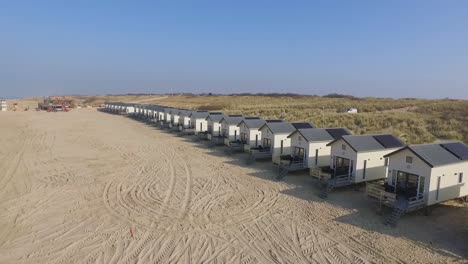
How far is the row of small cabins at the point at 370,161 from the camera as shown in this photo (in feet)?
50.0

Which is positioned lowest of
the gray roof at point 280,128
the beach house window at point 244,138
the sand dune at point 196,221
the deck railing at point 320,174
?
the sand dune at point 196,221

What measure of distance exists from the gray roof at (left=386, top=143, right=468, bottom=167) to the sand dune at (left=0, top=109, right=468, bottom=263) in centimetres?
229

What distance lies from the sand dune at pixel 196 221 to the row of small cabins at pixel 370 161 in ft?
2.68

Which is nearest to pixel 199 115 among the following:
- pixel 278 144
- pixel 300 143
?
pixel 278 144

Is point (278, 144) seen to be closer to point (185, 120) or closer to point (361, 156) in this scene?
point (361, 156)

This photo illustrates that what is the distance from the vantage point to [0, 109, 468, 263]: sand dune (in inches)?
480

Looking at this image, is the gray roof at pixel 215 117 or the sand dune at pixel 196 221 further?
the gray roof at pixel 215 117

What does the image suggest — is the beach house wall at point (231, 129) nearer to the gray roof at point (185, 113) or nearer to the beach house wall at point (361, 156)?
the gray roof at point (185, 113)

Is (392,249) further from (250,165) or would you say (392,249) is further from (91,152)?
(91,152)

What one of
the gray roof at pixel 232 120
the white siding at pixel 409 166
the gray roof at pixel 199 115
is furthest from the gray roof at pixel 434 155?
the gray roof at pixel 199 115

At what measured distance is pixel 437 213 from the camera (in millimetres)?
15375

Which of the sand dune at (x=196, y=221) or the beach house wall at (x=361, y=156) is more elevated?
the beach house wall at (x=361, y=156)

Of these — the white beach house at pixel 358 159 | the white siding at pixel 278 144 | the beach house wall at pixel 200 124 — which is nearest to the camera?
the white beach house at pixel 358 159

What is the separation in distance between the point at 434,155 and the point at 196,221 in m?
11.5
